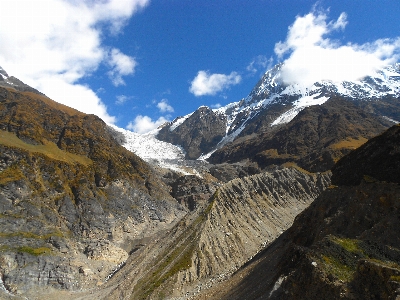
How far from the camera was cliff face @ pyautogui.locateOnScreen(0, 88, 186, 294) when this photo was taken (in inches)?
3049

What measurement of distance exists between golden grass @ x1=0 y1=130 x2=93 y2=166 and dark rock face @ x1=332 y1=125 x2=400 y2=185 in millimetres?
93907

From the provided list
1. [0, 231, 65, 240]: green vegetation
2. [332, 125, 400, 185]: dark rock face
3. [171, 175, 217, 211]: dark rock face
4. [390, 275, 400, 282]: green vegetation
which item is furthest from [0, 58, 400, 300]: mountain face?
[171, 175, 217, 211]: dark rock face

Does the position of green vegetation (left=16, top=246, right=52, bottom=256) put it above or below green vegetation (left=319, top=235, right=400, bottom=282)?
above

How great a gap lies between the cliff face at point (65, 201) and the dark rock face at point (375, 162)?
59.1 metres

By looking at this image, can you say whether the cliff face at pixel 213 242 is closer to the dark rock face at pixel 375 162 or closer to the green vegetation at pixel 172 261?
the green vegetation at pixel 172 261

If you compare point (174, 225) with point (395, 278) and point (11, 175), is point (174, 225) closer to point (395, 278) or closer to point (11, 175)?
point (11, 175)

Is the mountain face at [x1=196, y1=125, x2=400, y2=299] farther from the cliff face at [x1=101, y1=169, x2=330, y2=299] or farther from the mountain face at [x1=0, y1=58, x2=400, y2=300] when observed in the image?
the cliff face at [x1=101, y1=169, x2=330, y2=299]

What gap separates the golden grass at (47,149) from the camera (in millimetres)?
110938

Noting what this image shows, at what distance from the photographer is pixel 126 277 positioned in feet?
223

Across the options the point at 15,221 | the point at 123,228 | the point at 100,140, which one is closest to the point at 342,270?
the point at 15,221

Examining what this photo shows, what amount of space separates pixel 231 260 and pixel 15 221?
5464cm

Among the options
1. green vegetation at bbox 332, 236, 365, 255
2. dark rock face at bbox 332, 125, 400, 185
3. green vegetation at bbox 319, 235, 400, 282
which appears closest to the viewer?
green vegetation at bbox 319, 235, 400, 282

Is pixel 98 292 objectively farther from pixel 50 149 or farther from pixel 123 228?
pixel 50 149

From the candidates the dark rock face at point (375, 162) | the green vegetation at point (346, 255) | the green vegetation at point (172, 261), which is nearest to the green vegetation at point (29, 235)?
the green vegetation at point (172, 261)
